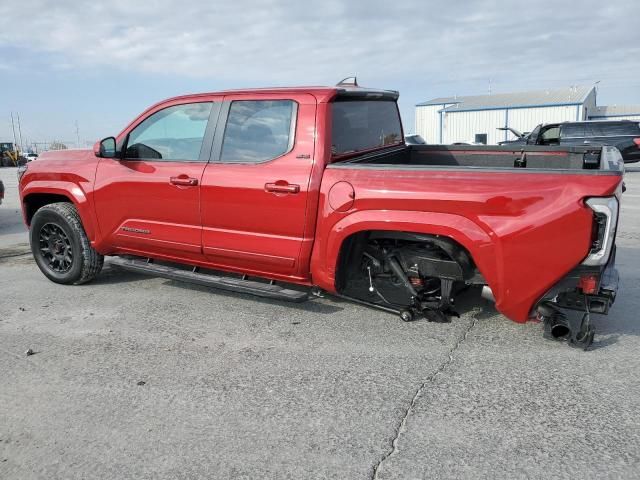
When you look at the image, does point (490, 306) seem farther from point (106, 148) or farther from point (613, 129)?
point (613, 129)

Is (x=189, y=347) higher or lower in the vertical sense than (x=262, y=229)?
lower

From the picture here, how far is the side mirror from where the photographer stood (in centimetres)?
490

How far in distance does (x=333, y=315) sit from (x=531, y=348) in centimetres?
155

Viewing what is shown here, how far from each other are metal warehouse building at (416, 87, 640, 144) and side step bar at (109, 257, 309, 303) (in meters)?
38.5

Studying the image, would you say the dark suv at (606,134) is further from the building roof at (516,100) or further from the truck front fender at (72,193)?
the building roof at (516,100)

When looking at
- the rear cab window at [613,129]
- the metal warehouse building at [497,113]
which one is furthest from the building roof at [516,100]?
the rear cab window at [613,129]

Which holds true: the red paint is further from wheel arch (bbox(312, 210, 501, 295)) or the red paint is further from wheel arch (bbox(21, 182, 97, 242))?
wheel arch (bbox(21, 182, 97, 242))

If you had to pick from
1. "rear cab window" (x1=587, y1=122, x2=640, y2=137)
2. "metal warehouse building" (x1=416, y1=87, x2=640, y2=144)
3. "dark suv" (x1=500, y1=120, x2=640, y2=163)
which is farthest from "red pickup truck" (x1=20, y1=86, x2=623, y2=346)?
"metal warehouse building" (x1=416, y1=87, x2=640, y2=144)

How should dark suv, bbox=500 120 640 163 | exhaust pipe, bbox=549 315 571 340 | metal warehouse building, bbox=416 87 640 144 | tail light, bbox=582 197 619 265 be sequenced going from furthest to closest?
metal warehouse building, bbox=416 87 640 144
dark suv, bbox=500 120 640 163
exhaust pipe, bbox=549 315 571 340
tail light, bbox=582 197 619 265

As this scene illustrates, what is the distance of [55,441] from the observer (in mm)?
2818

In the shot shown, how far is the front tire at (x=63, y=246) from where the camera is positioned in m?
5.40

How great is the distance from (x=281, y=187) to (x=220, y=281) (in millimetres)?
981

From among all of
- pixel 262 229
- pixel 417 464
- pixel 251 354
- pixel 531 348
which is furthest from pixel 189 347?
pixel 531 348

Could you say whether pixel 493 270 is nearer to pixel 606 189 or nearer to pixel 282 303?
pixel 606 189
